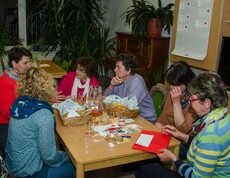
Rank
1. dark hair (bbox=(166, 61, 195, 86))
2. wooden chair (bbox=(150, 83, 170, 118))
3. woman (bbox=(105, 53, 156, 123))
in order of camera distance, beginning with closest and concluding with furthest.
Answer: dark hair (bbox=(166, 61, 195, 86)), woman (bbox=(105, 53, 156, 123)), wooden chair (bbox=(150, 83, 170, 118))

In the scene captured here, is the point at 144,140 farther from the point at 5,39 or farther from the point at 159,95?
the point at 5,39

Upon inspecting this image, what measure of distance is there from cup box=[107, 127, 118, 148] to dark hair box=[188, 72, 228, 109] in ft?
1.98

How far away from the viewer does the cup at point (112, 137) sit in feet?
5.72

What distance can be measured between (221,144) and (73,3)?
15.1 ft

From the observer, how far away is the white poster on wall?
131 inches

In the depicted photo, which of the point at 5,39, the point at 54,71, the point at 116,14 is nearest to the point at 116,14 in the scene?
the point at 116,14

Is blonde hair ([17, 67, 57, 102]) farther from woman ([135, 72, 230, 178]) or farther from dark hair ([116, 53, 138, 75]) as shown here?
dark hair ([116, 53, 138, 75])

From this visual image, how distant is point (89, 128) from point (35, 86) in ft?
1.69

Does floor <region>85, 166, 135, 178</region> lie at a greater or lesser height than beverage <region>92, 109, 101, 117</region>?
lesser

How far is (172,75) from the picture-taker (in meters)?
2.21

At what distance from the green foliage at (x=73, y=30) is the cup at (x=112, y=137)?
3.40 m

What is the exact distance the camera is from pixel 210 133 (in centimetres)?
140

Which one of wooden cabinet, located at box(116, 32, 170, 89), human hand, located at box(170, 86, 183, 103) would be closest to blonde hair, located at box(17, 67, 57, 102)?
human hand, located at box(170, 86, 183, 103)

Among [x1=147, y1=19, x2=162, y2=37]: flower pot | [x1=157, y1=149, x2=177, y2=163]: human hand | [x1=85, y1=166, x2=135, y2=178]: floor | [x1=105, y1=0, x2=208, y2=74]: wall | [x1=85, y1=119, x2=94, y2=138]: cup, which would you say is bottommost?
[x1=85, y1=166, x2=135, y2=178]: floor
